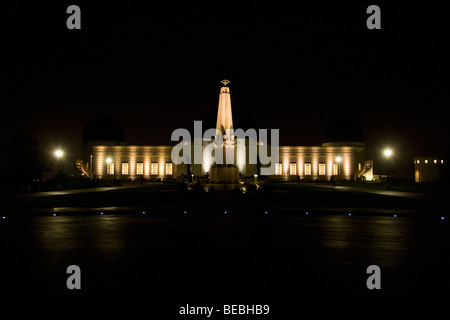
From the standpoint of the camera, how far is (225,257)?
9781mm

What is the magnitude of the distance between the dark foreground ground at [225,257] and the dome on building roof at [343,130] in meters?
79.8

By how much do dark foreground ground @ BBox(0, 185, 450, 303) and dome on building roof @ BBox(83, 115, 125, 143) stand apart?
3087 inches

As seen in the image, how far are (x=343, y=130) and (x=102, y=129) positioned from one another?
57153 mm

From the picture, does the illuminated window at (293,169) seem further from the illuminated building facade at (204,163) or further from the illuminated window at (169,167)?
the illuminated window at (169,167)

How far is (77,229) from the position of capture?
1498 cm

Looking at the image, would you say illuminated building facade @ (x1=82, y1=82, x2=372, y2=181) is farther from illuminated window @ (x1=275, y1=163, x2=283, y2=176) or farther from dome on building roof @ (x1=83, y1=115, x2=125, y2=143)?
dome on building roof @ (x1=83, y1=115, x2=125, y2=143)

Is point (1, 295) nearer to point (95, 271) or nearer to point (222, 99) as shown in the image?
point (95, 271)

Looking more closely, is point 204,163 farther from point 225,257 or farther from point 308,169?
point 225,257

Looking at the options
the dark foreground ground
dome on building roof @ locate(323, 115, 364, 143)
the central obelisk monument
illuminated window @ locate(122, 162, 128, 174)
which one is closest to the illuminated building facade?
illuminated window @ locate(122, 162, 128, 174)

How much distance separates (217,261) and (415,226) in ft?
33.6

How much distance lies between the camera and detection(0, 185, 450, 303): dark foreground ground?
23.7ft

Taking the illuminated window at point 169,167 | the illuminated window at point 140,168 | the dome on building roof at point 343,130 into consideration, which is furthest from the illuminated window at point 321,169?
the illuminated window at point 140,168

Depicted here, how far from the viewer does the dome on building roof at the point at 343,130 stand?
9519 cm

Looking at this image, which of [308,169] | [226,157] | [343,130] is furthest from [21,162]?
[343,130]
